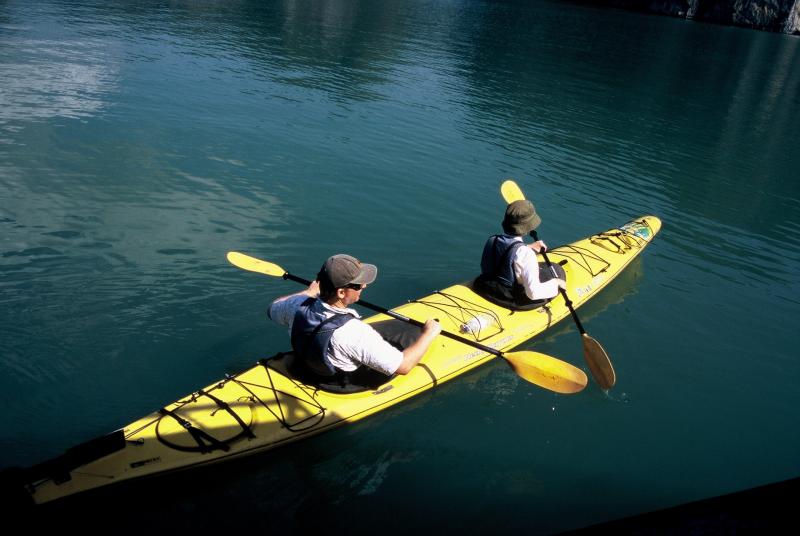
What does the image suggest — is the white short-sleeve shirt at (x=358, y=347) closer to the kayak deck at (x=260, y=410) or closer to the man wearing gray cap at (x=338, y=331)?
the man wearing gray cap at (x=338, y=331)

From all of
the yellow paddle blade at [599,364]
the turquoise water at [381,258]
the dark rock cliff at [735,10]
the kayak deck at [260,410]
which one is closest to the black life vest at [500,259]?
the kayak deck at [260,410]

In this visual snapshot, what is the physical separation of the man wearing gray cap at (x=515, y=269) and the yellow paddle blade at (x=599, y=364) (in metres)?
0.78

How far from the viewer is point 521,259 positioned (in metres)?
6.45

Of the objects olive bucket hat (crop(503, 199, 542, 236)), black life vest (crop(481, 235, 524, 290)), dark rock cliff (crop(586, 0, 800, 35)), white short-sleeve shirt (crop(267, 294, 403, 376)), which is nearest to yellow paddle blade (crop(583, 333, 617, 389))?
black life vest (crop(481, 235, 524, 290))

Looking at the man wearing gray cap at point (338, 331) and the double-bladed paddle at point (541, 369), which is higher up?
the man wearing gray cap at point (338, 331)

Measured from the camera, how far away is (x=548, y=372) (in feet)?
18.1

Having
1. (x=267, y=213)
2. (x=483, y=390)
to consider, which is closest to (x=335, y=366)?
(x=483, y=390)

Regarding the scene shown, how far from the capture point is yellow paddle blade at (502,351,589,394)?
545 centimetres

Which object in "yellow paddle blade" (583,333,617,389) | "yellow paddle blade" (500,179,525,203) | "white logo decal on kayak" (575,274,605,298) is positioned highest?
"yellow paddle blade" (500,179,525,203)

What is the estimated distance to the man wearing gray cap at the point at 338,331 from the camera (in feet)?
14.2

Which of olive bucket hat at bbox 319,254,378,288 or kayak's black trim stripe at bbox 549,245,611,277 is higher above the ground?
olive bucket hat at bbox 319,254,378,288

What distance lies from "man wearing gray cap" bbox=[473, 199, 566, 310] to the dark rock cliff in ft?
Result: 174

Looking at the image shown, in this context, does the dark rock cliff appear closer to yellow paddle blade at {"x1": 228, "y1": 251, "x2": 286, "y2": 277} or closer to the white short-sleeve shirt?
yellow paddle blade at {"x1": 228, "y1": 251, "x2": 286, "y2": 277}

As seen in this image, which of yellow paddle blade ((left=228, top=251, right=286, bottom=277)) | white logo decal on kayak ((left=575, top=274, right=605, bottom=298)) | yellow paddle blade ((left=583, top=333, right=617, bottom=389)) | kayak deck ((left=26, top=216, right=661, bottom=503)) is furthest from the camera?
white logo decal on kayak ((left=575, top=274, right=605, bottom=298))
